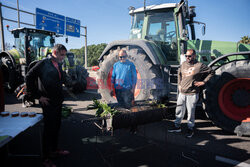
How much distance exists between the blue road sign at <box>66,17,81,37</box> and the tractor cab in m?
6.10

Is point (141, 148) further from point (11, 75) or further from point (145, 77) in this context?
point (11, 75)

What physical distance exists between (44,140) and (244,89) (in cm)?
410

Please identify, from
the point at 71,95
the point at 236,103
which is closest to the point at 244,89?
the point at 236,103

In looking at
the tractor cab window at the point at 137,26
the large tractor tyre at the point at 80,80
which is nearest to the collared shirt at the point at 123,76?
the tractor cab window at the point at 137,26

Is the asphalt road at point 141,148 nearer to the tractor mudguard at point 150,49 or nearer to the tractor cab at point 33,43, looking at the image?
the tractor mudguard at point 150,49

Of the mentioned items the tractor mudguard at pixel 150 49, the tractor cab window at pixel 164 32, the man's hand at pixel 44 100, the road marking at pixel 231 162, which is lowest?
Answer: the road marking at pixel 231 162

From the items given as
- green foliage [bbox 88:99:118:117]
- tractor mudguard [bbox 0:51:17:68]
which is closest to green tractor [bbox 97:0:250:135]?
green foliage [bbox 88:99:118:117]

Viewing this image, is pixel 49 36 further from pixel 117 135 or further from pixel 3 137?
pixel 3 137

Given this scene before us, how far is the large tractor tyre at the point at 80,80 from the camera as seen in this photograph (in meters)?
8.20

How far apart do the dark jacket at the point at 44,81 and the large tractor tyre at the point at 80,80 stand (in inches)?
223

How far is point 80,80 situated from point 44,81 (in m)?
5.95

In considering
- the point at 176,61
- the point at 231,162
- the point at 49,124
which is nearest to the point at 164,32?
the point at 176,61

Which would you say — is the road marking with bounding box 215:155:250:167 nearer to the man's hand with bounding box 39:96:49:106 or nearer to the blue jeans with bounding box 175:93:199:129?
the blue jeans with bounding box 175:93:199:129

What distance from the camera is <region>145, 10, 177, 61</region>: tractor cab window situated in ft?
15.9
